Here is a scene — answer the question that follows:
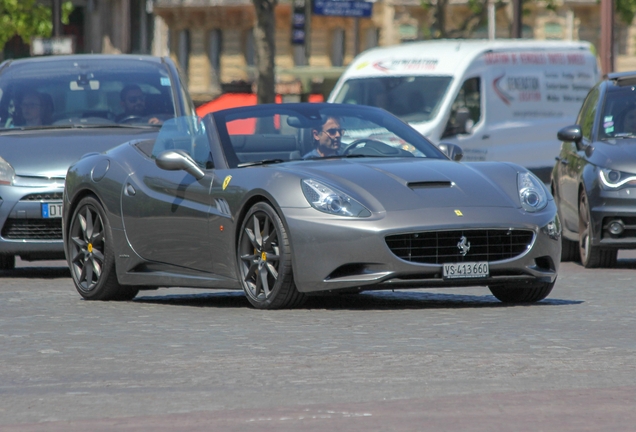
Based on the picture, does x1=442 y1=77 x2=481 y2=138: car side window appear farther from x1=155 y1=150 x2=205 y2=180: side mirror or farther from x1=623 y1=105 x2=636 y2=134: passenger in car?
x1=155 y1=150 x2=205 y2=180: side mirror

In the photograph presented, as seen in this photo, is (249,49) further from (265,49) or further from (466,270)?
(466,270)

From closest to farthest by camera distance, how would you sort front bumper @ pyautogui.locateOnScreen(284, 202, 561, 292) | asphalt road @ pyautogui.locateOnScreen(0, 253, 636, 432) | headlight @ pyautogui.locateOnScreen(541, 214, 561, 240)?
asphalt road @ pyautogui.locateOnScreen(0, 253, 636, 432) < front bumper @ pyautogui.locateOnScreen(284, 202, 561, 292) < headlight @ pyautogui.locateOnScreen(541, 214, 561, 240)

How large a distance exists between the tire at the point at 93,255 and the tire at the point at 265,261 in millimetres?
1437

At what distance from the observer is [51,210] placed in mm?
12281

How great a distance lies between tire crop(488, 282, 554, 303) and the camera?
9.50 m

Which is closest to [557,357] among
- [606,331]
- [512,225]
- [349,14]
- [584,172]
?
[606,331]

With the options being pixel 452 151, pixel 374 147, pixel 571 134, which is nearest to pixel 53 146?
pixel 374 147

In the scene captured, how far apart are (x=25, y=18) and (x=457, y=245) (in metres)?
40.4

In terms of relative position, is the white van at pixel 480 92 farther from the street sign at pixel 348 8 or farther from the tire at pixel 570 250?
the street sign at pixel 348 8

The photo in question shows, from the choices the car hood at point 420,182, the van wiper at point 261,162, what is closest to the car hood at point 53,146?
the van wiper at point 261,162

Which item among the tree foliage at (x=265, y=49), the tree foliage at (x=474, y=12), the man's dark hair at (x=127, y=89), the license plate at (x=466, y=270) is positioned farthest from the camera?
the tree foliage at (x=474, y=12)

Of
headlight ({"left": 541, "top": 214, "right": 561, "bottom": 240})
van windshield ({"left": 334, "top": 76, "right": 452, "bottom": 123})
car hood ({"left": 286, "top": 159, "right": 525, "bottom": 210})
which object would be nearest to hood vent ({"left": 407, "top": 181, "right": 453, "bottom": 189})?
car hood ({"left": 286, "top": 159, "right": 525, "bottom": 210})

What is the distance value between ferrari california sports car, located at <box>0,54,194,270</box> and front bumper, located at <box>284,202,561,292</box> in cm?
394

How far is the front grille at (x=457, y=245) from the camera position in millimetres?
8836
